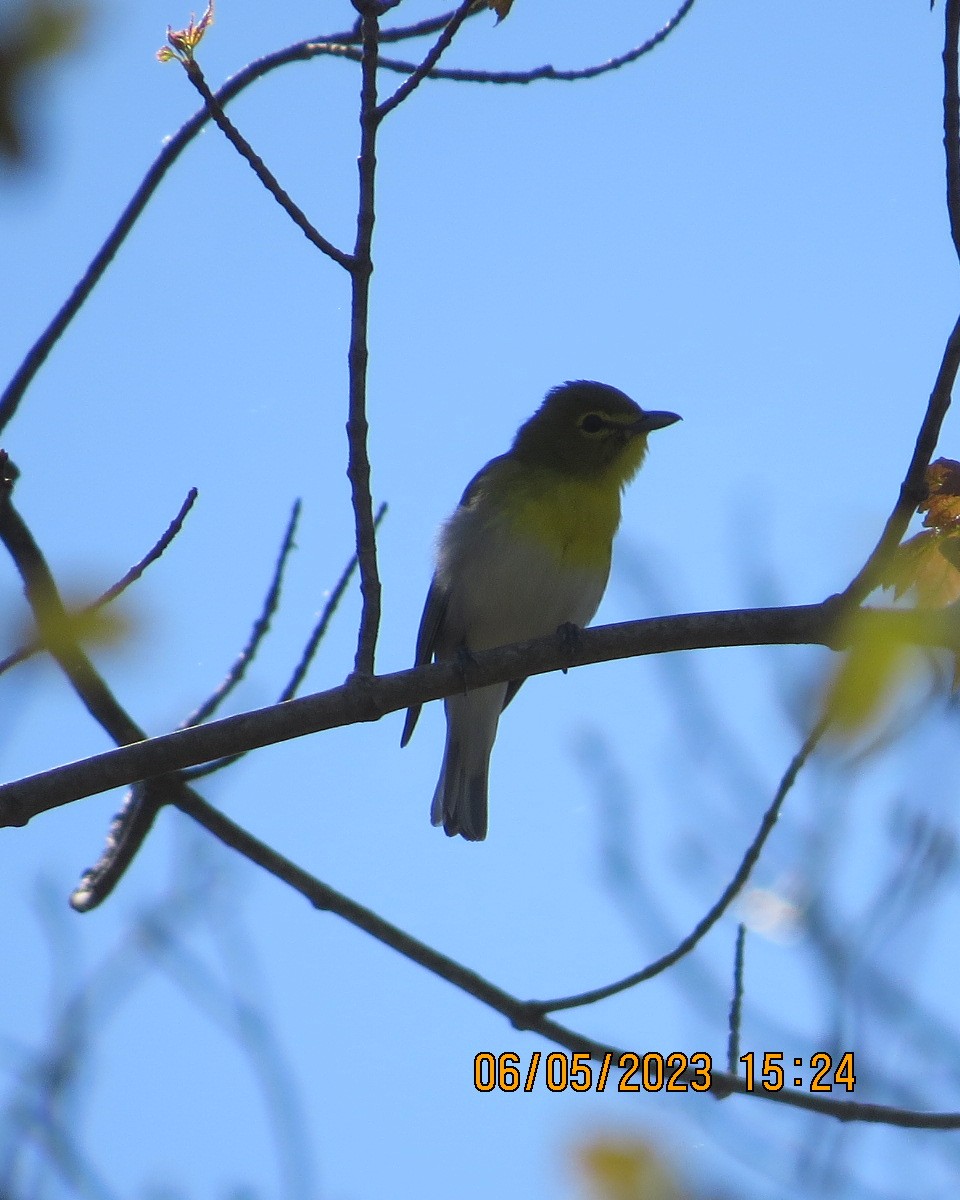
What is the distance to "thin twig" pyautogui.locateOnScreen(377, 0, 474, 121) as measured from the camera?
3.78 metres

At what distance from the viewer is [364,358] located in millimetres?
3836

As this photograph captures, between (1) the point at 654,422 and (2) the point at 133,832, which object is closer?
(2) the point at 133,832

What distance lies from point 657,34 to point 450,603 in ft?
9.79

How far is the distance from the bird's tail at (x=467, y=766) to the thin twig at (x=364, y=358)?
3.39 meters

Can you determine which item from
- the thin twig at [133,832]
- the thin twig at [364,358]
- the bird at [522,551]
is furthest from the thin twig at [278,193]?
the bird at [522,551]

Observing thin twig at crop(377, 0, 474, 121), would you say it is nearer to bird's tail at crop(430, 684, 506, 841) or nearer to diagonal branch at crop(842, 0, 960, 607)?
diagonal branch at crop(842, 0, 960, 607)

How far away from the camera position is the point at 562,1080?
4676 mm

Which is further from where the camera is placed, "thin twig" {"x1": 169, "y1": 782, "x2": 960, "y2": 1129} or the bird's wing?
the bird's wing

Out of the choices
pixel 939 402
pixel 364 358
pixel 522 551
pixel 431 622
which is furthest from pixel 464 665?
pixel 431 622

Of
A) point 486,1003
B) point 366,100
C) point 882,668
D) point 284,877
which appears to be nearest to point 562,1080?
point 486,1003

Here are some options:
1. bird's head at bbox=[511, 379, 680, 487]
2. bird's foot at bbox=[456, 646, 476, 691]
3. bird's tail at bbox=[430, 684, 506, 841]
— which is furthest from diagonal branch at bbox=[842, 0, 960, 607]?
bird's tail at bbox=[430, 684, 506, 841]

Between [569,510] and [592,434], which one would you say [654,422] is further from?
[569,510]

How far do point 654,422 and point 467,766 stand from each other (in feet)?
6.85

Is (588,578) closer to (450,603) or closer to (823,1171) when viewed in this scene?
(450,603)
